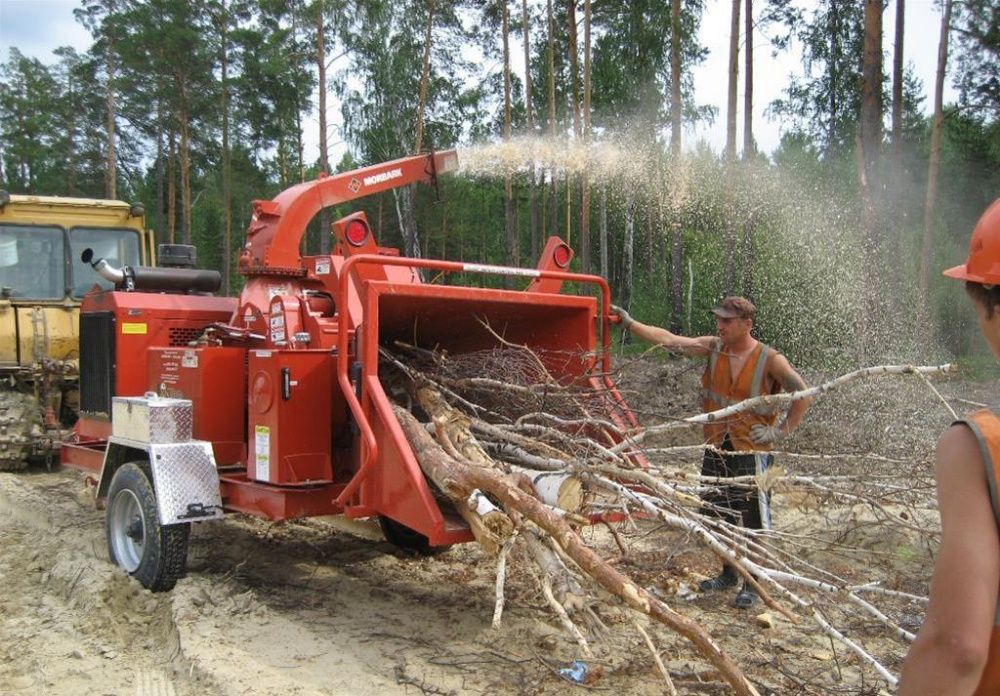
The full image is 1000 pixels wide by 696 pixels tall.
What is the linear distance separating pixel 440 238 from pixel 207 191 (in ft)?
37.3

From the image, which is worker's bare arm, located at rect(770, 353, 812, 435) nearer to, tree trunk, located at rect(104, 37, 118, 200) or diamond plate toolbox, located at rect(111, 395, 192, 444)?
diamond plate toolbox, located at rect(111, 395, 192, 444)

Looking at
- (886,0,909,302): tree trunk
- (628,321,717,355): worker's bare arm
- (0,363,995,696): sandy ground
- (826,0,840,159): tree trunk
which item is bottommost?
(0,363,995,696): sandy ground

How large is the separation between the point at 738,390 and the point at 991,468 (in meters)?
3.82

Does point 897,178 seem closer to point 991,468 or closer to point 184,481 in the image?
point 184,481

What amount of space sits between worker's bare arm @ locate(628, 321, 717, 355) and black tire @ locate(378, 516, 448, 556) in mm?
2009

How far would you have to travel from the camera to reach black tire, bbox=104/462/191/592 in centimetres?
479

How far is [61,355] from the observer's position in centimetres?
917

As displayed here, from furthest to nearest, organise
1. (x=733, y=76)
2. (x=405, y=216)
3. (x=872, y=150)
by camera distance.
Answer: (x=405, y=216)
(x=733, y=76)
(x=872, y=150)

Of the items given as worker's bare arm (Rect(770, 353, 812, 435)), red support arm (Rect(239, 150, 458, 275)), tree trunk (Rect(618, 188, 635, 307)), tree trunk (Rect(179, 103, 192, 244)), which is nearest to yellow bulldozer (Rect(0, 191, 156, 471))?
red support arm (Rect(239, 150, 458, 275))

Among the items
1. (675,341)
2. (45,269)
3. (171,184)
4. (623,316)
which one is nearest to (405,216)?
(171,184)

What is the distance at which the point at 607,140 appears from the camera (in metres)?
28.0

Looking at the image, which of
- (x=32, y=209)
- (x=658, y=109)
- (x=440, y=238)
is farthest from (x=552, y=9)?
(x=32, y=209)

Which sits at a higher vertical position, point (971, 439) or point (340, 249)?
point (340, 249)

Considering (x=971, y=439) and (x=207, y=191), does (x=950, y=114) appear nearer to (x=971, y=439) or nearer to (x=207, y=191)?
(x=971, y=439)
